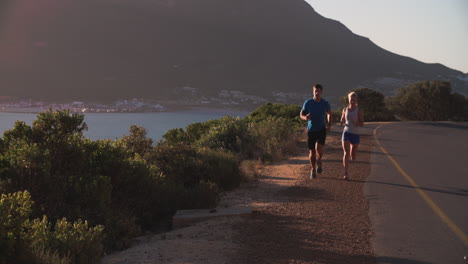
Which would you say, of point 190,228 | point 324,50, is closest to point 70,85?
point 190,228

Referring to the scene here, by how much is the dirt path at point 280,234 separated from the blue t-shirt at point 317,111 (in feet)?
4.64

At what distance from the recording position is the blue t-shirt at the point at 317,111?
985 cm

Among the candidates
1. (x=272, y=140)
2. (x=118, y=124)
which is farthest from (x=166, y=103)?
(x=272, y=140)

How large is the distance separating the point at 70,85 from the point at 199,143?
48615mm

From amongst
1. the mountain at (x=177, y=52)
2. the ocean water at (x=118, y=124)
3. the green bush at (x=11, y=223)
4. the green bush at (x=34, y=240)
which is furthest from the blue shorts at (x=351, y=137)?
the mountain at (x=177, y=52)

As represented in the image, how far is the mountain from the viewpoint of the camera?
207ft

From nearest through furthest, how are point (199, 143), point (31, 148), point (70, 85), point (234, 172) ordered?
point (31, 148) < point (234, 172) < point (199, 143) < point (70, 85)

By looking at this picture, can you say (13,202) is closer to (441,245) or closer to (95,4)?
(441,245)

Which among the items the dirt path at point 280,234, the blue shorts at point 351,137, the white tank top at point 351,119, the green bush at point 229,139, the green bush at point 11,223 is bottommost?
the dirt path at point 280,234

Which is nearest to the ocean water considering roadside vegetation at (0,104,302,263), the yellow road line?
roadside vegetation at (0,104,302,263)

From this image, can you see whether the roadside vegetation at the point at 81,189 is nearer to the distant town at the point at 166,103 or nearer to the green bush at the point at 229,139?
the green bush at the point at 229,139

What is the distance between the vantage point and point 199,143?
15.1 metres

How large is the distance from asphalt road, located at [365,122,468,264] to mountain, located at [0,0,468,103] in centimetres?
5000

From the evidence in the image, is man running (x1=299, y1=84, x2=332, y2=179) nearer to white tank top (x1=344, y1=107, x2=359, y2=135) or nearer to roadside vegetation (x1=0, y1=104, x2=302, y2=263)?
white tank top (x1=344, y1=107, x2=359, y2=135)
